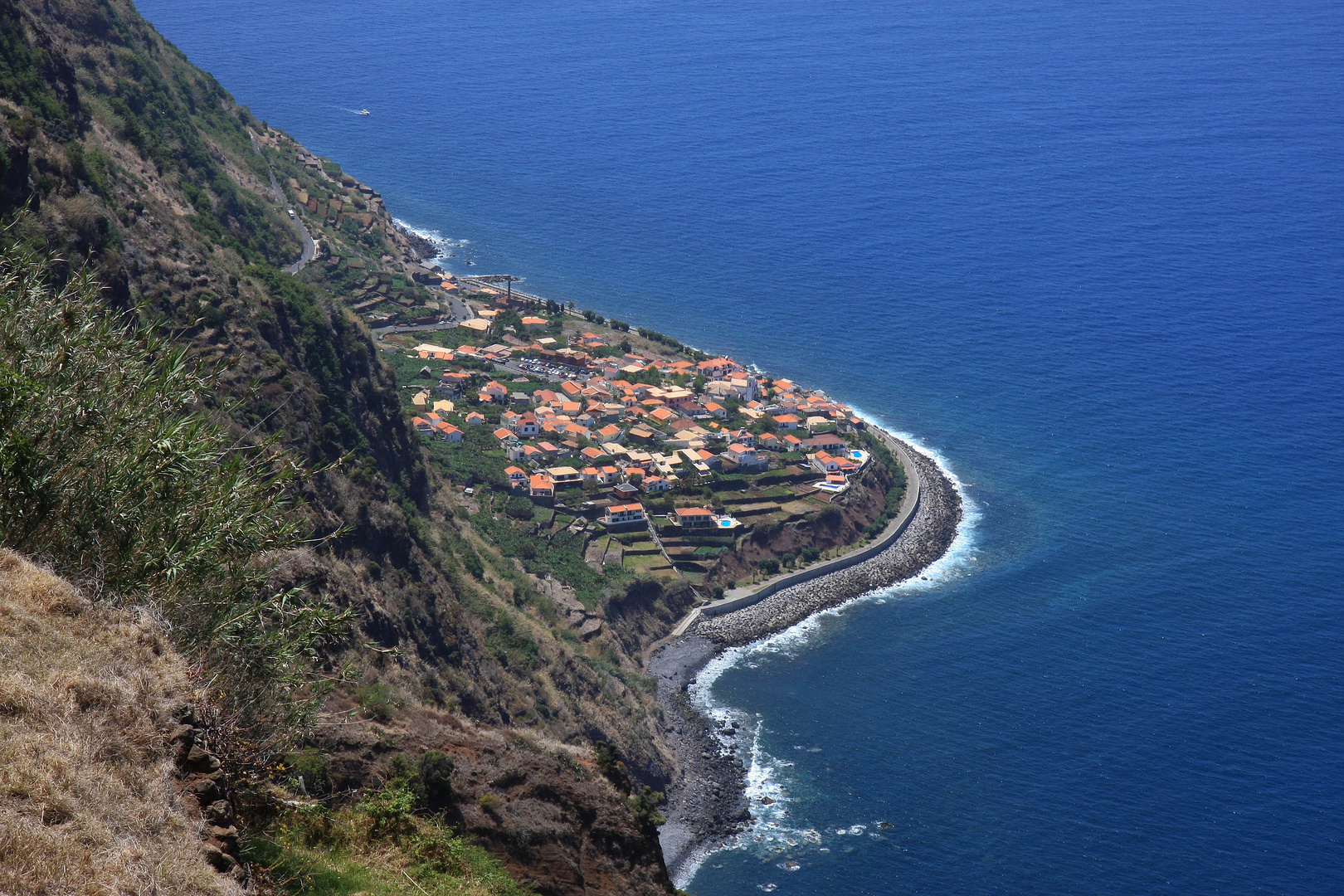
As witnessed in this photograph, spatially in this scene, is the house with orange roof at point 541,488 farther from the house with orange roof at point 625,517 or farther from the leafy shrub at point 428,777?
the leafy shrub at point 428,777

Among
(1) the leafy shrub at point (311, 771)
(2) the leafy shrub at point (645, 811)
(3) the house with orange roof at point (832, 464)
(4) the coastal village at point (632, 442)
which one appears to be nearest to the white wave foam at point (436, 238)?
(4) the coastal village at point (632, 442)

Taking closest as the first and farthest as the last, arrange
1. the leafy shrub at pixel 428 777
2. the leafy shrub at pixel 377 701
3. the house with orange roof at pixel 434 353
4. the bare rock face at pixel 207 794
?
the bare rock face at pixel 207 794 → the leafy shrub at pixel 428 777 → the leafy shrub at pixel 377 701 → the house with orange roof at pixel 434 353

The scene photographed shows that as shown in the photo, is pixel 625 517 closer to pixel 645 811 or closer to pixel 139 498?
pixel 645 811

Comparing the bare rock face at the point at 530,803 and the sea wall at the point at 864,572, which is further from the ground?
the sea wall at the point at 864,572

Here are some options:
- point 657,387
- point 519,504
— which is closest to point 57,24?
point 519,504

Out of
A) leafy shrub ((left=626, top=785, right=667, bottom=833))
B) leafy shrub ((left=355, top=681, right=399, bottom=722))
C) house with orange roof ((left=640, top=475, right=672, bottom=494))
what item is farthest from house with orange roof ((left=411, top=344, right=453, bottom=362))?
leafy shrub ((left=626, top=785, right=667, bottom=833))

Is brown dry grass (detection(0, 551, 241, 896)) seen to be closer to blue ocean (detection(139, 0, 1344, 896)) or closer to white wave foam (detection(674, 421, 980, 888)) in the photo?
white wave foam (detection(674, 421, 980, 888))

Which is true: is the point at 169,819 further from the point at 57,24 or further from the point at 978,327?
the point at 978,327
